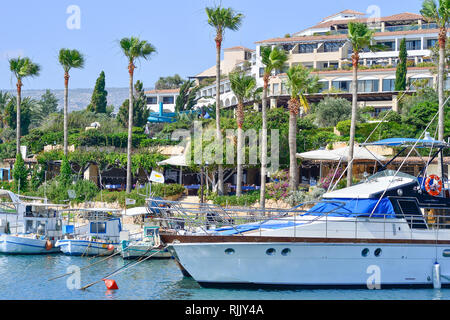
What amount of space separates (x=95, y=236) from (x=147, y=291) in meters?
13.6

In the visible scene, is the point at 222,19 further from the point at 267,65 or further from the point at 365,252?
the point at 365,252

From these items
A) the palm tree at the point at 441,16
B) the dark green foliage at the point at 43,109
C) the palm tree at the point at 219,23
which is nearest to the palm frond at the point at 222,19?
the palm tree at the point at 219,23

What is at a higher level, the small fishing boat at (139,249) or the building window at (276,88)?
the building window at (276,88)

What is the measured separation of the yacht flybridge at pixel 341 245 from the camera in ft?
75.5

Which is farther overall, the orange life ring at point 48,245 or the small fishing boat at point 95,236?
the orange life ring at point 48,245

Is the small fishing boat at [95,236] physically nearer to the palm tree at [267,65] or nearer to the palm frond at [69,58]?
the palm tree at [267,65]

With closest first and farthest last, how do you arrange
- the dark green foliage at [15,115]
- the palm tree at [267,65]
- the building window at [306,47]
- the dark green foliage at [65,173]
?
1. the palm tree at [267,65]
2. the dark green foliage at [65,173]
3. the dark green foliage at [15,115]
4. the building window at [306,47]

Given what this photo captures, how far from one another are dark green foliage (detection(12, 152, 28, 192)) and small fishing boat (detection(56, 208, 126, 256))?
55.0ft

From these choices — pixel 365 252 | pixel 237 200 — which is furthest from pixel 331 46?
pixel 365 252

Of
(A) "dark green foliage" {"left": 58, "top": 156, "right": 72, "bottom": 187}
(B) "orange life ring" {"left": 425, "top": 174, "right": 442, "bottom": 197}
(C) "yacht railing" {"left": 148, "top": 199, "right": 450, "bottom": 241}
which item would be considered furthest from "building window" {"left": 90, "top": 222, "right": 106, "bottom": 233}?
(B) "orange life ring" {"left": 425, "top": 174, "right": 442, "bottom": 197}

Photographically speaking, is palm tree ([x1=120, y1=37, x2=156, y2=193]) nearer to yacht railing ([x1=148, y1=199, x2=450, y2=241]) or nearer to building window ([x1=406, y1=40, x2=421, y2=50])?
yacht railing ([x1=148, y1=199, x2=450, y2=241])

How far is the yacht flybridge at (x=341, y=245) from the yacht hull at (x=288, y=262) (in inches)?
1.3
